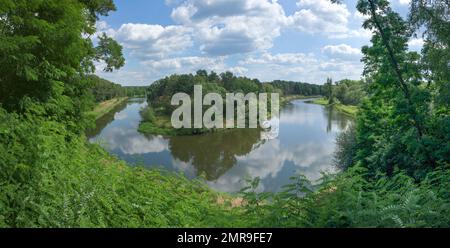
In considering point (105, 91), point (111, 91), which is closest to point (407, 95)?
point (105, 91)

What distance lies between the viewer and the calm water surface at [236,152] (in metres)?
26.3

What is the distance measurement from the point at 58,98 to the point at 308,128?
44.8 m

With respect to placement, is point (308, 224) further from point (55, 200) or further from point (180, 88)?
point (180, 88)

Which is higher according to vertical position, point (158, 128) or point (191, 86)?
point (191, 86)

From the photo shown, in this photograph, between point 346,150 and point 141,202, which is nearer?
point 141,202

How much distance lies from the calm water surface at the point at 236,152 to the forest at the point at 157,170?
6186mm

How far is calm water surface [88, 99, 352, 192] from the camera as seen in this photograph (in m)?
26.3

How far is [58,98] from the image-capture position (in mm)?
10328

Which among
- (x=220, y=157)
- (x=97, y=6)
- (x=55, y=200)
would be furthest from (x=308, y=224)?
(x=220, y=157)

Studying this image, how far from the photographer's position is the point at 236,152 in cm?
3791

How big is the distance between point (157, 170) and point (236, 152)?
2882 cm

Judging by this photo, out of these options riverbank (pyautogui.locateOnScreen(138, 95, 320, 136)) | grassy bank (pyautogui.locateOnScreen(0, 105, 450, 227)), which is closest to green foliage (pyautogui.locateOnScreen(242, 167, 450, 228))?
grassy bank (pyautogui.locateOnScreen(0, 105, 450, 227))

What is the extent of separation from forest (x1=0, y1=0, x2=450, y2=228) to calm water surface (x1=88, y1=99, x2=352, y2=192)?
6186 millimetres

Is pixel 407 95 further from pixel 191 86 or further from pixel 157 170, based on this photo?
pixel 191 86
